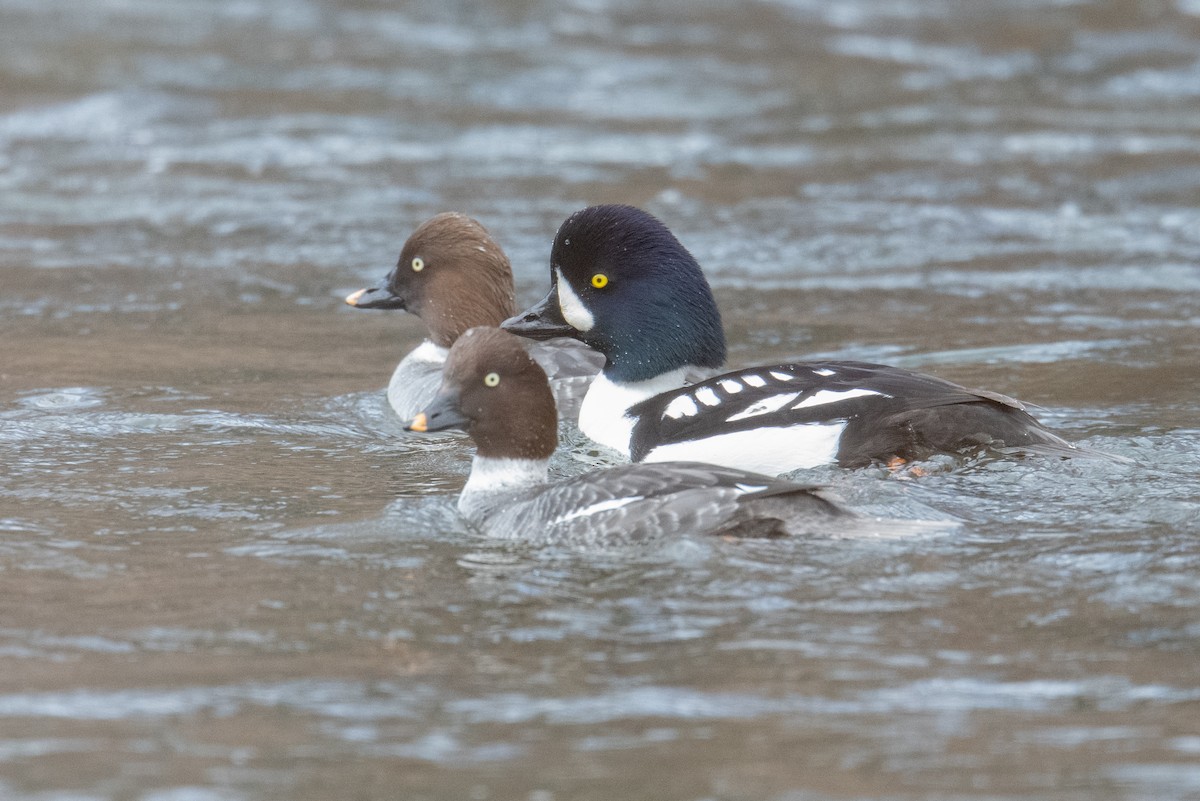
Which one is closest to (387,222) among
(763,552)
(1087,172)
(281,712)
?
(1087,172)

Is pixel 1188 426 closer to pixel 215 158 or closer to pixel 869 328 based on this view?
pixel 869 328

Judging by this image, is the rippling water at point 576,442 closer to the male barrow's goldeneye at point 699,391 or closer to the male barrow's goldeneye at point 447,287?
the male barrow's goldeneye at point 699,391

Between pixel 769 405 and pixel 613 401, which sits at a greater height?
pixel 769 405

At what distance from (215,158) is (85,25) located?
5.38 m

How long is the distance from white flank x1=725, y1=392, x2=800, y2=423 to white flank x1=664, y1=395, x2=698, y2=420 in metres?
0.28

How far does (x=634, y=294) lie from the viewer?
302 inches

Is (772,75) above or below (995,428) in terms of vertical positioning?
above

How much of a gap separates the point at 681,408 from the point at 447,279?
2.23m

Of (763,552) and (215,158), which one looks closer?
(763,552)

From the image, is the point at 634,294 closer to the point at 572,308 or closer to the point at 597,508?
the point at 572,308

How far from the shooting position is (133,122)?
53.6 feet

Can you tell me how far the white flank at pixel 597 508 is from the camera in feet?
19.8

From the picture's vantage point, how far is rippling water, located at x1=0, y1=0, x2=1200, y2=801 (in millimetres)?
4434

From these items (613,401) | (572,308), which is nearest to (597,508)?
(613,401)
